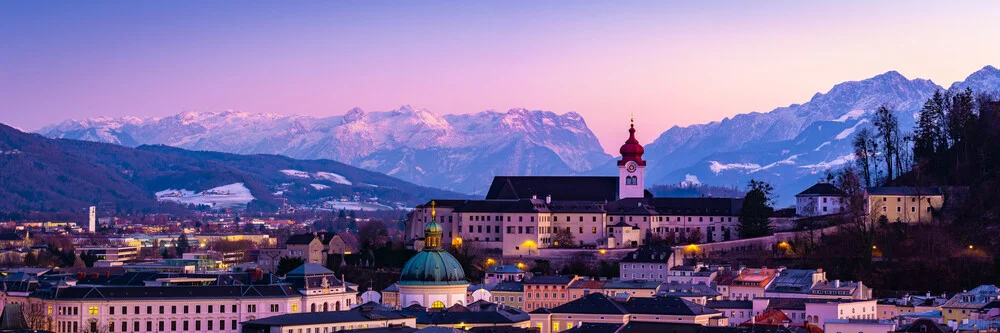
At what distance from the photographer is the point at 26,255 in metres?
169

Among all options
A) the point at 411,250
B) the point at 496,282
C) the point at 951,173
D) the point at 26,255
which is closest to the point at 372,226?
the point at 26,255

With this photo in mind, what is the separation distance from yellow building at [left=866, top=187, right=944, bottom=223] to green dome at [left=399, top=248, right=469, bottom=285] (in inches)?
1257

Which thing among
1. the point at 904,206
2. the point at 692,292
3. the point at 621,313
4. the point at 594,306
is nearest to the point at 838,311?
the point at 692,292

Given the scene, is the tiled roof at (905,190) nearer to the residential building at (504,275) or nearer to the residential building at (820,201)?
the residential building at (820,201)

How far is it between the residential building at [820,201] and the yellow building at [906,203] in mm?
5508

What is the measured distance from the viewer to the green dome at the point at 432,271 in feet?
305

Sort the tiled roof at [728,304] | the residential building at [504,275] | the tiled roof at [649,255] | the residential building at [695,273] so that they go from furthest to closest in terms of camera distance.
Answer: the residential building at [504,275]
the tiled roof at [649,255]
the residential building at [695,273]
the tiled roof at [728,304]

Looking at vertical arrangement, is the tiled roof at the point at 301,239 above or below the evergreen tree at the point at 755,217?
below

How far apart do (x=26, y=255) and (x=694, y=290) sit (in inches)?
3391

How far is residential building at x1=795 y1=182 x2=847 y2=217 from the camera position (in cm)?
12038

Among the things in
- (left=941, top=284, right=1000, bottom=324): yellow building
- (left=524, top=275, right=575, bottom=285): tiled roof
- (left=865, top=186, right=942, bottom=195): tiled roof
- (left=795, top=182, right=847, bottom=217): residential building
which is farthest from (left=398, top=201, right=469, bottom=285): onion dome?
(left=795, top=182, right=847, bottom=217): residential building

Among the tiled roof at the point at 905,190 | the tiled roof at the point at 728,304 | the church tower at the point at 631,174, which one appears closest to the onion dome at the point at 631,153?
the church tower at the point at 631,174

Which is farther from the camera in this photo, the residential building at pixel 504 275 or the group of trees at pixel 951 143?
the group of trees at pixel 951 143

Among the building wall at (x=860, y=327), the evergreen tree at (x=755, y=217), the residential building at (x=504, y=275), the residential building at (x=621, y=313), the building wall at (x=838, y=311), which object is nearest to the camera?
the building wall at (x=860, y=327)
